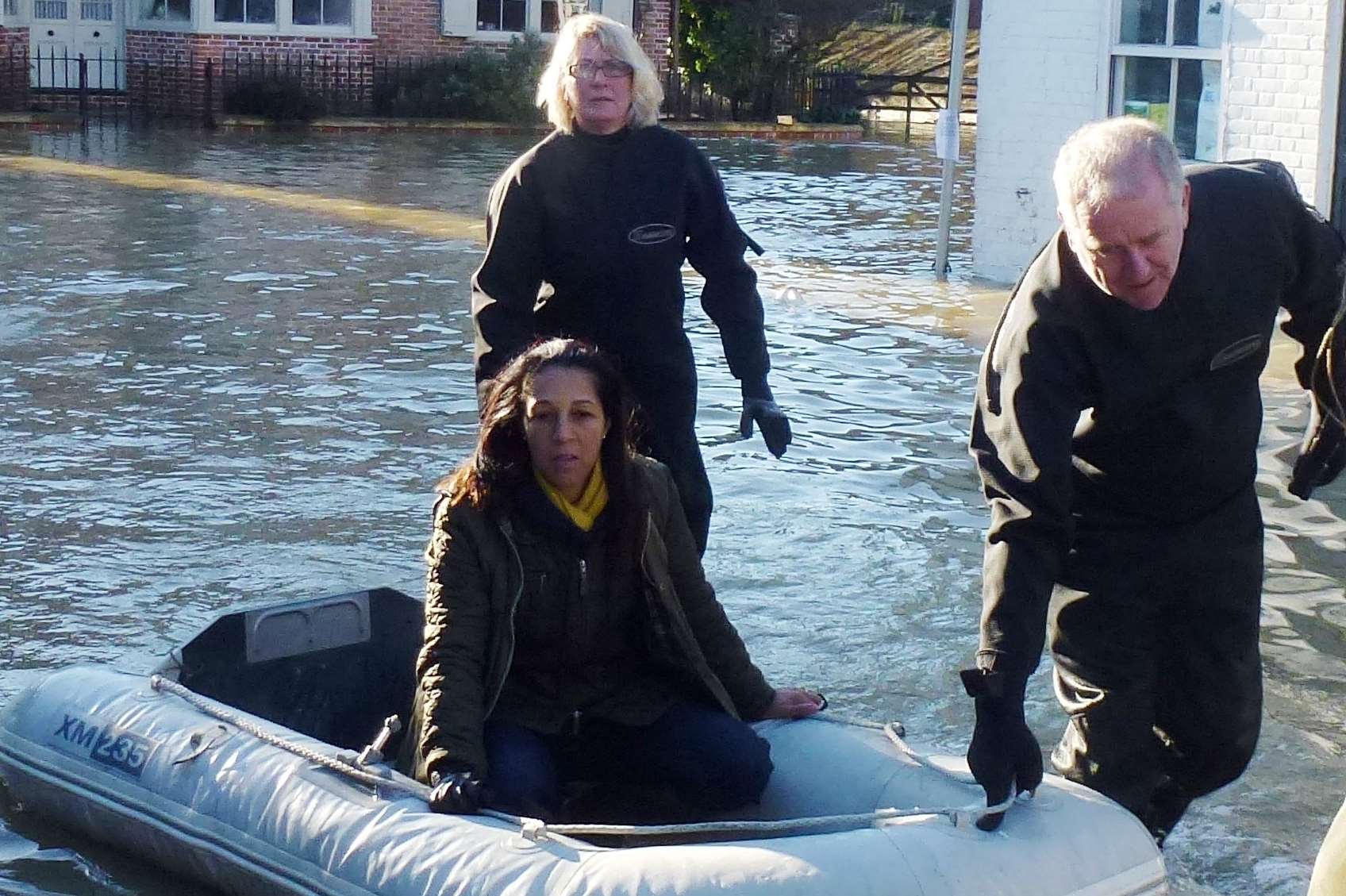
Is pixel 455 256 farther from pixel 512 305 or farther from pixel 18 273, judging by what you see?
pixel 512 305

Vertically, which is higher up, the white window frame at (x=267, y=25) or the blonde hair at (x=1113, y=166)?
the white window frame at (x=267, y=25)

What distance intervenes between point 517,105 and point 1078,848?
25830mm

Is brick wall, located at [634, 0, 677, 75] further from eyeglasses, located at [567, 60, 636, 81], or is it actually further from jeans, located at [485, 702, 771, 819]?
jeans, located at [485, 702, 771, 819]

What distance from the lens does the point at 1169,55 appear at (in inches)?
479

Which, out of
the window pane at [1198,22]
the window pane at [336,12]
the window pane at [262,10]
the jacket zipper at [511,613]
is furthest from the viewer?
the window pane at [336,12]

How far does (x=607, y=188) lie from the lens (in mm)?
4941

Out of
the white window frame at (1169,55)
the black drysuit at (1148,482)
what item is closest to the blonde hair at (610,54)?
the black drysuit at (1148,482)

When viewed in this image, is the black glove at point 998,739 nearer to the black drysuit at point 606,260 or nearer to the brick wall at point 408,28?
the black drysuit at point 606,260

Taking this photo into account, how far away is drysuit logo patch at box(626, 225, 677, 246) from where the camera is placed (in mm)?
4934

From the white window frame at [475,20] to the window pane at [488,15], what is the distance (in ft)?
0.38

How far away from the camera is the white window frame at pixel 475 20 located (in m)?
29.7

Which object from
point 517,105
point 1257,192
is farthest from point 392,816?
point 517,105

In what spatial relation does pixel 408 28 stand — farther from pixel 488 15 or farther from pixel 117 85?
pixel 117 85

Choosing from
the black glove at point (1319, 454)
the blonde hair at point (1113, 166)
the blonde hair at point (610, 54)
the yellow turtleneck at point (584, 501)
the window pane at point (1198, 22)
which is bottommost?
the yellow turtleneck at point (584, 501)
